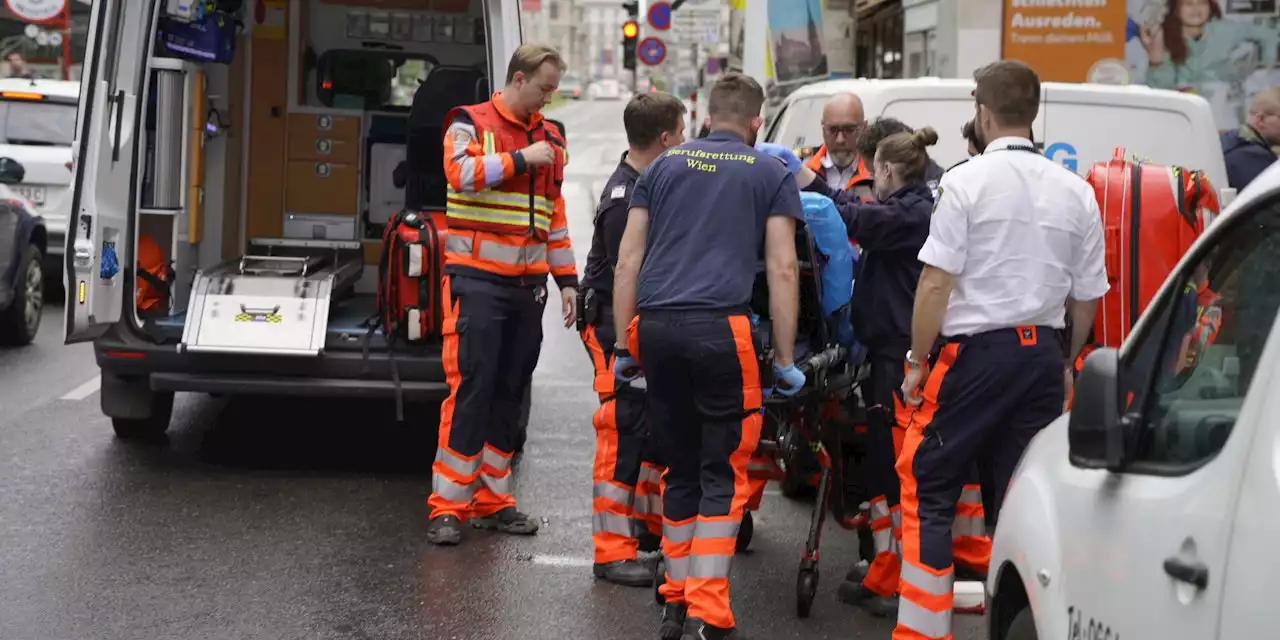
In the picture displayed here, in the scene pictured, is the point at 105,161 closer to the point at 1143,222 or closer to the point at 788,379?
the point at 788,379

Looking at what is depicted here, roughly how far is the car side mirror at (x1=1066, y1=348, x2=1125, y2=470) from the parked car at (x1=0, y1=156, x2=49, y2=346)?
35.5 feet

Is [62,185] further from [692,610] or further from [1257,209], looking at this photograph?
[1257,209]

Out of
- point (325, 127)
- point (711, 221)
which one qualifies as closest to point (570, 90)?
point (325, 127)

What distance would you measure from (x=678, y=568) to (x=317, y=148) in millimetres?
6495

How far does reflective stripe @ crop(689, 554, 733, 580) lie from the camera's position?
587 centimetres

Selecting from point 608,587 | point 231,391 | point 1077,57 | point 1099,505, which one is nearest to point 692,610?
point 608,587

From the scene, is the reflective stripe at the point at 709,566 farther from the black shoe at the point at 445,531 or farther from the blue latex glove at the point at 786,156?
the black shoe at the point at 445,531

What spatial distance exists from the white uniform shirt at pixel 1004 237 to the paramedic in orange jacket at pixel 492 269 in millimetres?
2549

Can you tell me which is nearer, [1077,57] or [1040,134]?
[1040,134]

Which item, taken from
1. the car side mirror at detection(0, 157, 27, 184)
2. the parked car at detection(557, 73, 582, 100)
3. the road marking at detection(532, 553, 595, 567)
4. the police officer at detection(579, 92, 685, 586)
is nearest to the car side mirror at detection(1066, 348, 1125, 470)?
the police officer at detection(579, 92, 685, 586)

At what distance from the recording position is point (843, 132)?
25.9 feet

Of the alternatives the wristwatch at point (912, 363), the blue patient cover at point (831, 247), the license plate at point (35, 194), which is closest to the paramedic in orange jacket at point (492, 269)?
the blue patient cover at point (831, 247)

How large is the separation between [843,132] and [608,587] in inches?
90.9

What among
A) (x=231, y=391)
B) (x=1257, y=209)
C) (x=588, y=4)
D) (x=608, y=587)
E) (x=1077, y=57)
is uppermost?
(x=588, y=4)
